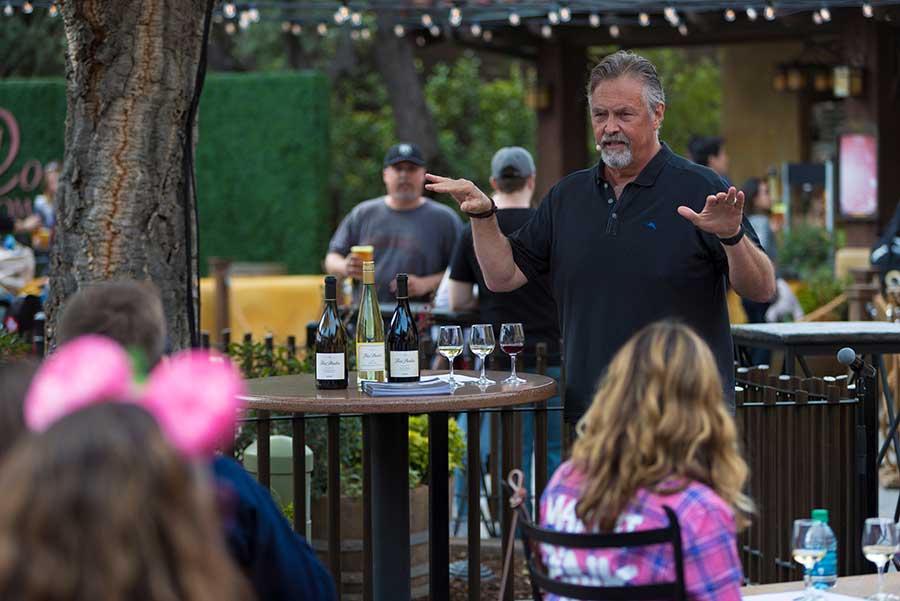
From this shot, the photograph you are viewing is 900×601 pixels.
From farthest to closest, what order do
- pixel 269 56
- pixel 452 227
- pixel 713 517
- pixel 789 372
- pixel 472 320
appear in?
pixel 269 56 → pixel 452 227 → pixel 472 320 → pixel 789 372 → pixel 713 517

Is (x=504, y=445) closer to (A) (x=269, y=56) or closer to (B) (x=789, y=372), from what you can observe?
(B) (x=789, y=372)

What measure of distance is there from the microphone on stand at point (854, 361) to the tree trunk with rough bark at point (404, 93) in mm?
14020

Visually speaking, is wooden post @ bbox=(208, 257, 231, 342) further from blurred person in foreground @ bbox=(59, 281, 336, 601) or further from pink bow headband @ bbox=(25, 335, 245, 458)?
pink bow headband @ bbox=(25, 335, 245, 458)

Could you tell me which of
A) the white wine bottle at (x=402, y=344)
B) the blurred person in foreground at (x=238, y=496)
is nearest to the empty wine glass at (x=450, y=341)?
the white wine bottle at (x=402, y=344)

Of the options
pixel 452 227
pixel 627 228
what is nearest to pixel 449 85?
pixel 452 227

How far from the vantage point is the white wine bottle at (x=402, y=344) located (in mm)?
4117

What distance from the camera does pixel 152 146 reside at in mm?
5172

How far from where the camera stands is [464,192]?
4.12 metres

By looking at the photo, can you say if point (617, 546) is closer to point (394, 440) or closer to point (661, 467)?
point (661, 467)

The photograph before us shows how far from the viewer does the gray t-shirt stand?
25.0 feet

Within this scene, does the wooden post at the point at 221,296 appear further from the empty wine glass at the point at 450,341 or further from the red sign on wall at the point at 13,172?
the empty wine glass at the point at 450,341

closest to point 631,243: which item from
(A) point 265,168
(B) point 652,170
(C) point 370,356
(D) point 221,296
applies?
(B) point 652,170

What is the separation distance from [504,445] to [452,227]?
269cm

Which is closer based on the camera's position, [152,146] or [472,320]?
[152,146]
